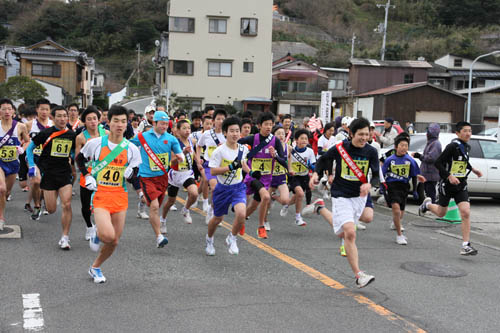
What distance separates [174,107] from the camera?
129 feet

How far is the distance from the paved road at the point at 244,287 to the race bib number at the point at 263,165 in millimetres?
1141

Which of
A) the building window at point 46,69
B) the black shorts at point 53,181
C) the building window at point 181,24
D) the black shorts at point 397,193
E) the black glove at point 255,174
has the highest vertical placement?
the building window at point 181,24

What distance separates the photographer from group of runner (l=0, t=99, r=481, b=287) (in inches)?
227

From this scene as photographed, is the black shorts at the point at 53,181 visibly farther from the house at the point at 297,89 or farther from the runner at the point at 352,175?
the house at the point at 297,89

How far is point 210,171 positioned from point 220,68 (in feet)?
116

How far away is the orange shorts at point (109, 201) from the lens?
557 cm

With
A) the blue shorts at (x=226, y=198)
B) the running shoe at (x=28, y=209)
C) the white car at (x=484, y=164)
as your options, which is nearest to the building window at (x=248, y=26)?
→ the white car at (x=484, y=164)

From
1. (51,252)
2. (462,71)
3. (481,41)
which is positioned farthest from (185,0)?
(481,41)

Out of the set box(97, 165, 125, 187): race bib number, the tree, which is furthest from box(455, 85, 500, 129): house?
box(97, 165, 125, 187): race bib number

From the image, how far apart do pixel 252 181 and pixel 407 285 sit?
9.99 feet

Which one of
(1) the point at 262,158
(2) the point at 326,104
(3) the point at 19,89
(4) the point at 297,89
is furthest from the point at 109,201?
(4) the point at 297,89

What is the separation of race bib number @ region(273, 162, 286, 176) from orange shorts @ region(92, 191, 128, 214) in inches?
148

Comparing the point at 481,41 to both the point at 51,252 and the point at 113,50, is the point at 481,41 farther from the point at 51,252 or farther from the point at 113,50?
the point at 51,252

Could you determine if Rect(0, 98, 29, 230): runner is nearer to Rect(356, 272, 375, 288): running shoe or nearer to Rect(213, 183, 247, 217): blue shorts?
Rect(213, 183, 247, 217): blue shorts
